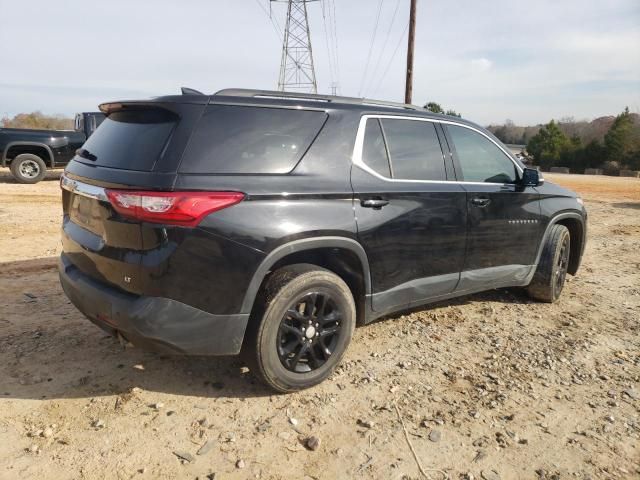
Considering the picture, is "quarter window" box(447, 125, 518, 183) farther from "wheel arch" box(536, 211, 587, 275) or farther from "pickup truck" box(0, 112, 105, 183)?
"pickup truck" box(0, 112, 105, 183)

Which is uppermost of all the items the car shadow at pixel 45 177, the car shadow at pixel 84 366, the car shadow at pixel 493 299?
the car shadow at pixel 45 177

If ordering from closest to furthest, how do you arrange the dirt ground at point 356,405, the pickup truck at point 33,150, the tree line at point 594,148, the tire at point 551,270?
the dirt ground at point 356,405, the tire at point 551,270, the pickup truck at point 33,150, the tree line at point 594,148

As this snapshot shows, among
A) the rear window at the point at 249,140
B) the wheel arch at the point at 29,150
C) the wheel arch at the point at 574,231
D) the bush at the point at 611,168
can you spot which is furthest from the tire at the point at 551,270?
the bush at the point at 611,168

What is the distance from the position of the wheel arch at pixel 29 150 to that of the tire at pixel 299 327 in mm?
12216

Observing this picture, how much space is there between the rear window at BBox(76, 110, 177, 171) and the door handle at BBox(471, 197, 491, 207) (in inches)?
93.6

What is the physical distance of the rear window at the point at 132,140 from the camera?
256 centimetres

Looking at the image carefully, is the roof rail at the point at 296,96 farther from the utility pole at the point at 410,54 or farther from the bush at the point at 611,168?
the bush at the point at 611,168

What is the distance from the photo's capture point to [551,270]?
14.8 ft

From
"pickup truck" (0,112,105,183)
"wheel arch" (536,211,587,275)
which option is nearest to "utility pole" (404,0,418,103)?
"pickup truck" (0,112,105,183)

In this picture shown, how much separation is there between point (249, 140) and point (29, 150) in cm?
1245

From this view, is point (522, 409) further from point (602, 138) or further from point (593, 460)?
point (602, 138)

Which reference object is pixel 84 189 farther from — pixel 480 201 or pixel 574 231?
pixel 574 231

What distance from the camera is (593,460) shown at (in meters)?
2.41

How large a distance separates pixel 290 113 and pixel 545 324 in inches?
117
